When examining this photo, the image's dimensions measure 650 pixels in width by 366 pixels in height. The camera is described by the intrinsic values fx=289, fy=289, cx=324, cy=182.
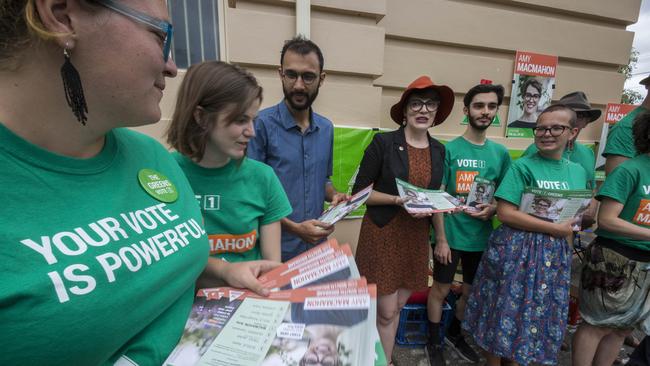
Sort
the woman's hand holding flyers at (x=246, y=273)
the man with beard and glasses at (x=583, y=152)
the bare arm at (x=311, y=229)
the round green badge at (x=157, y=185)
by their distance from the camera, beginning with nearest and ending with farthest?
the round green badge at (x=157, y=185), the woman's hand holding flyers at (x=246, y=273), the bare arm at (x=311, y=229), the man with beard and glasses at (x=583, y=152)

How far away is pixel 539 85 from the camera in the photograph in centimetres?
388

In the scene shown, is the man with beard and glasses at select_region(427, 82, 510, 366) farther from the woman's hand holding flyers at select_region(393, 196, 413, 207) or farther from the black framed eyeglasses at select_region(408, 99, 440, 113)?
the woman's hand holding flyers at select_region(393, 196, 413, 207)

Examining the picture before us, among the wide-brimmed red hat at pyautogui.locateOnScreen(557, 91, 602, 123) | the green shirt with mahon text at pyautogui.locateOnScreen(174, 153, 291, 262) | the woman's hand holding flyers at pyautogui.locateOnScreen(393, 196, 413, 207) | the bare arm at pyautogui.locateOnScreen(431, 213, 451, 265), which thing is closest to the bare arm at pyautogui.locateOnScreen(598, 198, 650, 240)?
the bare arm at pyautogui.locateOnScreen(431, 213, 451, 265)

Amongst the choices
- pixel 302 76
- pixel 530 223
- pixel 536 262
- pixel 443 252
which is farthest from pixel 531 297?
pixel 302 76


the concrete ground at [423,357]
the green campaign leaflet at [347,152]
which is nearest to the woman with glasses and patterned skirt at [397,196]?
the concrete ground at [423,357]

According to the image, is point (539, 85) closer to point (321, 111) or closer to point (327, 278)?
point (321, 111)

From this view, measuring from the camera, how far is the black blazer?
200cm

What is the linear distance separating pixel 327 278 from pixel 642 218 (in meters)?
2.28

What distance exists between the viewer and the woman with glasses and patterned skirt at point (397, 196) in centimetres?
202

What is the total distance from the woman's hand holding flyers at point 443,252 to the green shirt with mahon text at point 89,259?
77.4 inches

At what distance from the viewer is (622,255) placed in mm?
1906

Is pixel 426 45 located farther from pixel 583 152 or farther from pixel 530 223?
pixel 530 223

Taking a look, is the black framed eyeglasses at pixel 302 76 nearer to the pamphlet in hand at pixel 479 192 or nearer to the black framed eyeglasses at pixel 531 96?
the pamphlet in hand at pixel 479 192

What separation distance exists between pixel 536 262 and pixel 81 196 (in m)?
2.29
